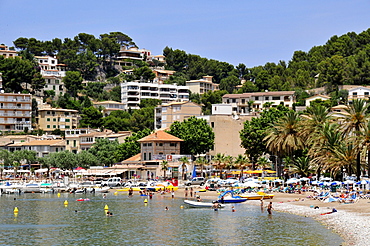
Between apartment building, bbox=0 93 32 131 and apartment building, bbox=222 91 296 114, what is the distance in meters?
54.6

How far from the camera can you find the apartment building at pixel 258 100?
15975cm

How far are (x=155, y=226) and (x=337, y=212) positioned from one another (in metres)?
17.0

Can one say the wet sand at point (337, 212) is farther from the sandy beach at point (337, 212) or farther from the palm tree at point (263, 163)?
the palm tree at point (263, 163)

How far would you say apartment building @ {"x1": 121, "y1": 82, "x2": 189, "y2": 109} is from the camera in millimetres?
191500

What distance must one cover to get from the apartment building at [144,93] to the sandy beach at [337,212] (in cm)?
11255

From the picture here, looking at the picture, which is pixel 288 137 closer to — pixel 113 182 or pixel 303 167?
pixel 303 167

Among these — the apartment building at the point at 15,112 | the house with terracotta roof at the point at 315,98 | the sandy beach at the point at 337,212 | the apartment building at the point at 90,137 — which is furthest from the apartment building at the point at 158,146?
the apartment building at the point at 15,112

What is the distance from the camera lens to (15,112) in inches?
6417

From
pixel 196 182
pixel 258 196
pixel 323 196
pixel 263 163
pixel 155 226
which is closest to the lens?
pixel 155 226

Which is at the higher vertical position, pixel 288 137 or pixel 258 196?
pixel 288 137

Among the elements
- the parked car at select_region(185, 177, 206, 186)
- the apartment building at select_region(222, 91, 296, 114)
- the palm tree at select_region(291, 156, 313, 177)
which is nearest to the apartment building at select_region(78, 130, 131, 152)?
the parked car at select_region(185, 177, 206, 186)

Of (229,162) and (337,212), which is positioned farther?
(229,162)

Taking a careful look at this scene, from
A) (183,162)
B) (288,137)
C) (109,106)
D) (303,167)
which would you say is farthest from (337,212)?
(109,106)

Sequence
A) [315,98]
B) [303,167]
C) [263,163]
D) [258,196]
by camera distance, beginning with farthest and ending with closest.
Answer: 1. [315,98]
2. [263,163]
3. [303,167]
4. [258,196]
